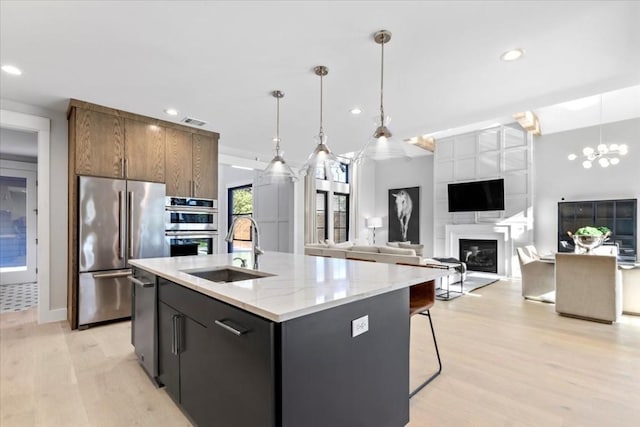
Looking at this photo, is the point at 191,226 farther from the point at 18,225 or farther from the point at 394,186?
the point at 394,186

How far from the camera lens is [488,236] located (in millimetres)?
7203

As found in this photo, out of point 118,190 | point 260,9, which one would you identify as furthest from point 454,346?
point 118,190

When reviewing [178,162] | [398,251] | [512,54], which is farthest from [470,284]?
[178,162]

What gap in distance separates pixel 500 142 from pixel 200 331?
24.7 ft

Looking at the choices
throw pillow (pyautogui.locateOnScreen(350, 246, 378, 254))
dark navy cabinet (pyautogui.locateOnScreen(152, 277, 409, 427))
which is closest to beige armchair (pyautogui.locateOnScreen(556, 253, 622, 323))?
throw pillow (pyautogui.locateOnScreen(350, 246, 378, 254))

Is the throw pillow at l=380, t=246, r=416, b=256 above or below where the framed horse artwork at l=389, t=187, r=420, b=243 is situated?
below

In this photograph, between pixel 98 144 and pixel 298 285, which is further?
pixel 98 144

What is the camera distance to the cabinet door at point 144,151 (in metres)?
3.79

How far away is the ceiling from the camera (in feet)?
6.55

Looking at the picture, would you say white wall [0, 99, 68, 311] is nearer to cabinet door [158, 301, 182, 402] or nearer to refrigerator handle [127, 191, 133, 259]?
refrigerator handle [127, 191, 133, 259]

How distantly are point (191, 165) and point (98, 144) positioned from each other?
3.56ft

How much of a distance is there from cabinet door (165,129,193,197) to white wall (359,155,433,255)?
18.9 ft

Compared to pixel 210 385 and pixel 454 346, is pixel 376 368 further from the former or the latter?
pixel 454 346

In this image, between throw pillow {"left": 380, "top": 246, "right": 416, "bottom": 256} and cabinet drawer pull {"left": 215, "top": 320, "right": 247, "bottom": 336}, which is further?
throw pillow {"left": 380, "top": 246, "right": 416, "bottom": 256}
